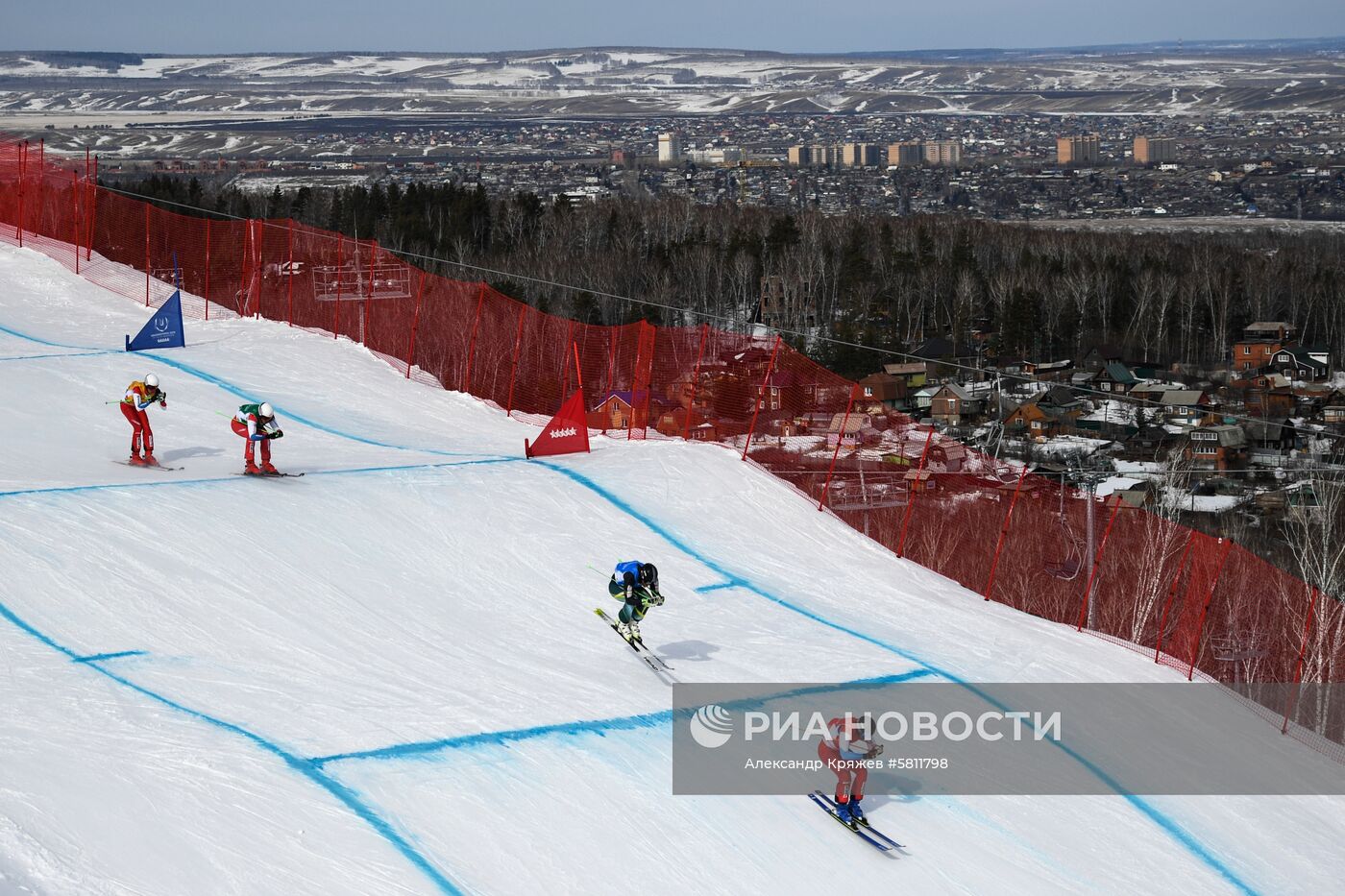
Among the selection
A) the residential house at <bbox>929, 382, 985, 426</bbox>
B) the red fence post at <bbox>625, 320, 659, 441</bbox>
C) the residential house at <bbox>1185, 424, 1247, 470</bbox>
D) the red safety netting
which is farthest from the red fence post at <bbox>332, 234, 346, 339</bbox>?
the residential house at <bbox>929, 382, 985, 426</bbox>

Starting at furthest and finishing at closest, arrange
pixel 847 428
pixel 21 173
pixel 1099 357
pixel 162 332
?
pixel 1099 357 → pixel 21 173 → pixel 162 332 → pixel 847 428

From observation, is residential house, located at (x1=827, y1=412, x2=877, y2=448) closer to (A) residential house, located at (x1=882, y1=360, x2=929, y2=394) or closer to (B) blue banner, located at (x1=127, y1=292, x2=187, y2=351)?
(B) blue banner, located at (x1=127, y1=292, x2=187, y2=351)

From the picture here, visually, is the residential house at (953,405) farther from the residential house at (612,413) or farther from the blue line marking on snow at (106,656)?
the blue line marking on snow at (106,656)

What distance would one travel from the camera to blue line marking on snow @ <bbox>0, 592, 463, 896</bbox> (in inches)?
414

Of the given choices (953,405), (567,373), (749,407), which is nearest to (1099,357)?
(953,405)

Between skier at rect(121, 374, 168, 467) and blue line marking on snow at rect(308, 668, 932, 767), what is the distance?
6.30 meters

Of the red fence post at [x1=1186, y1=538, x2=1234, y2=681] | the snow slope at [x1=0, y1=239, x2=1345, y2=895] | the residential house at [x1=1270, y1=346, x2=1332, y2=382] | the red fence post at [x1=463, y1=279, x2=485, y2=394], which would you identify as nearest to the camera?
the snow slope at [x1=0, y1=239, x2=1345, y2=895]

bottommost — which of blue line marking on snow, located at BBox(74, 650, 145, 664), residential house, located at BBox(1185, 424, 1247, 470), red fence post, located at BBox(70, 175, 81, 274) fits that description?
residential house, located at BBox(1185, 424, 1247, 470)

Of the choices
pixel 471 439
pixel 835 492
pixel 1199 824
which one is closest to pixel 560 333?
pixel 471 439

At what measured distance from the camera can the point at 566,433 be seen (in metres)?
20.1

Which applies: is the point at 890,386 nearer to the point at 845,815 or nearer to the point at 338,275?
the point at 338,275

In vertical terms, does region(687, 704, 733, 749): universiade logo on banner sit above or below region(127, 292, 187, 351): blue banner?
below

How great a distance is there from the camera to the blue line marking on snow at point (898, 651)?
12750mm

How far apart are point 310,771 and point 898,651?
631 centimetres
